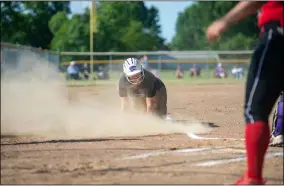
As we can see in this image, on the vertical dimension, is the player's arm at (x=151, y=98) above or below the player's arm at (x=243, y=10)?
below

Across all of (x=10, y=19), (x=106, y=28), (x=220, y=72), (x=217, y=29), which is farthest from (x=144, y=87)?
(x=106, y=28)

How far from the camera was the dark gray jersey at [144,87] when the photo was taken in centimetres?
961

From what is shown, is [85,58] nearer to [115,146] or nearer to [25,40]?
[25,40]

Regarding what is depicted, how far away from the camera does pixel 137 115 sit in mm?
9820

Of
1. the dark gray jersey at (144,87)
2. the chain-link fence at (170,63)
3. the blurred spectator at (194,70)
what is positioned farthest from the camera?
the blurred spectator at (194,70)

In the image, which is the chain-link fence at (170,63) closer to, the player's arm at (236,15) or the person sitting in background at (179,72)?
the person sitting in background at (179,72)

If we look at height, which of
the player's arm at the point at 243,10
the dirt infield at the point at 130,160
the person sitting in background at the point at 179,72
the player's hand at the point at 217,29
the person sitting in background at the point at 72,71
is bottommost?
the person sitting in background at the point at 179,72

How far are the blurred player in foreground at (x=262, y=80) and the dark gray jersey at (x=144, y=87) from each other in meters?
5.04

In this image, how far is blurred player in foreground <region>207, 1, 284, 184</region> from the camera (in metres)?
4.42

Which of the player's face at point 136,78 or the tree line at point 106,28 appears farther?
the tree line at point 106,28

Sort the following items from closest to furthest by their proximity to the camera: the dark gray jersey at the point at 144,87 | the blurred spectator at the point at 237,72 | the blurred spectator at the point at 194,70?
the dark gray jersey at the point at 144,87, the blurred spectator at the point at 237,72, the blurred spectator at the point at 194,70

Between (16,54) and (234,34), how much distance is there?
42421mm

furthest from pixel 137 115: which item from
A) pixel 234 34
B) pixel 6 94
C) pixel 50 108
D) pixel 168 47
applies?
pixel 168 47

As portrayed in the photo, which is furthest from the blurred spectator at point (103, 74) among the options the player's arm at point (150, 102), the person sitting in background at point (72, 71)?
the player's arm at point (150, 102)
